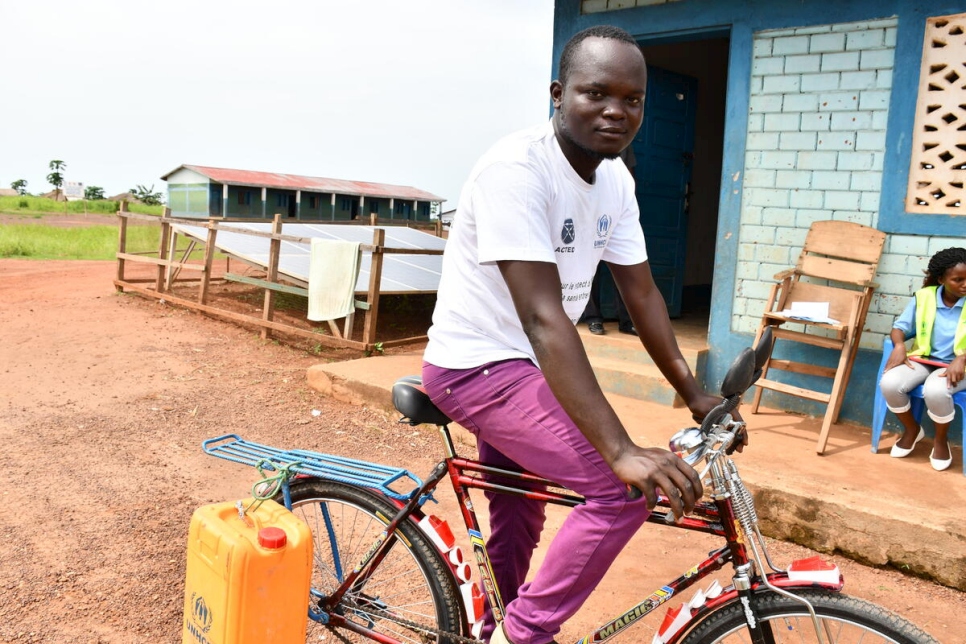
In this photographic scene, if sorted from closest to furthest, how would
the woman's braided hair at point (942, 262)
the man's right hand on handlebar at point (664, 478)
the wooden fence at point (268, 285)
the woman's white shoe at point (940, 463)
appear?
the man's right hand on handlebar at point (664, 478) < the woman's white shoe at point (940, 463) < the woman's braided hair at point (942, 262) < the wooden fence at point (268, 285)

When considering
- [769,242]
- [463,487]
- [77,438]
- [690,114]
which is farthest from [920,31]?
[77,438]

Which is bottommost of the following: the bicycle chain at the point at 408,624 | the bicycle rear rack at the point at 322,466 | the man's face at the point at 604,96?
the bicycle chain at the point at 408,624

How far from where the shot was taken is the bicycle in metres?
1.73

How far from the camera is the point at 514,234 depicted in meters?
1.70

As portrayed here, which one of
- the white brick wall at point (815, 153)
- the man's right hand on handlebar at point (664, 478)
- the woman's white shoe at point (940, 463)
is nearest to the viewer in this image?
the man's right hand on handlebar at point (664, 478)

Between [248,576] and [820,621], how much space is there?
1.37 meters

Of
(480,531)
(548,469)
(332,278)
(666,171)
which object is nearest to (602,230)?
(548,469)

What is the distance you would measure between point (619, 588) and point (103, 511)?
2456 millimetres

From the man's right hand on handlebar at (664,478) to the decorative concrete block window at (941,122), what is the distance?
417 centimetres

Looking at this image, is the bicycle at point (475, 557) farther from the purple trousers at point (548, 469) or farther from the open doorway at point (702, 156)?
the open doorway at point (702, 156)

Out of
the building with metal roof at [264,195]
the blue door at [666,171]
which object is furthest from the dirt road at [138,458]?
the building with metal roof at [264,195]

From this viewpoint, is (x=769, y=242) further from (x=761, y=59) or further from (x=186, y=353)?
(x=186, y=353)

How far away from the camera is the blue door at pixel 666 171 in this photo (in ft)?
22.6

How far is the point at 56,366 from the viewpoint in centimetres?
695
